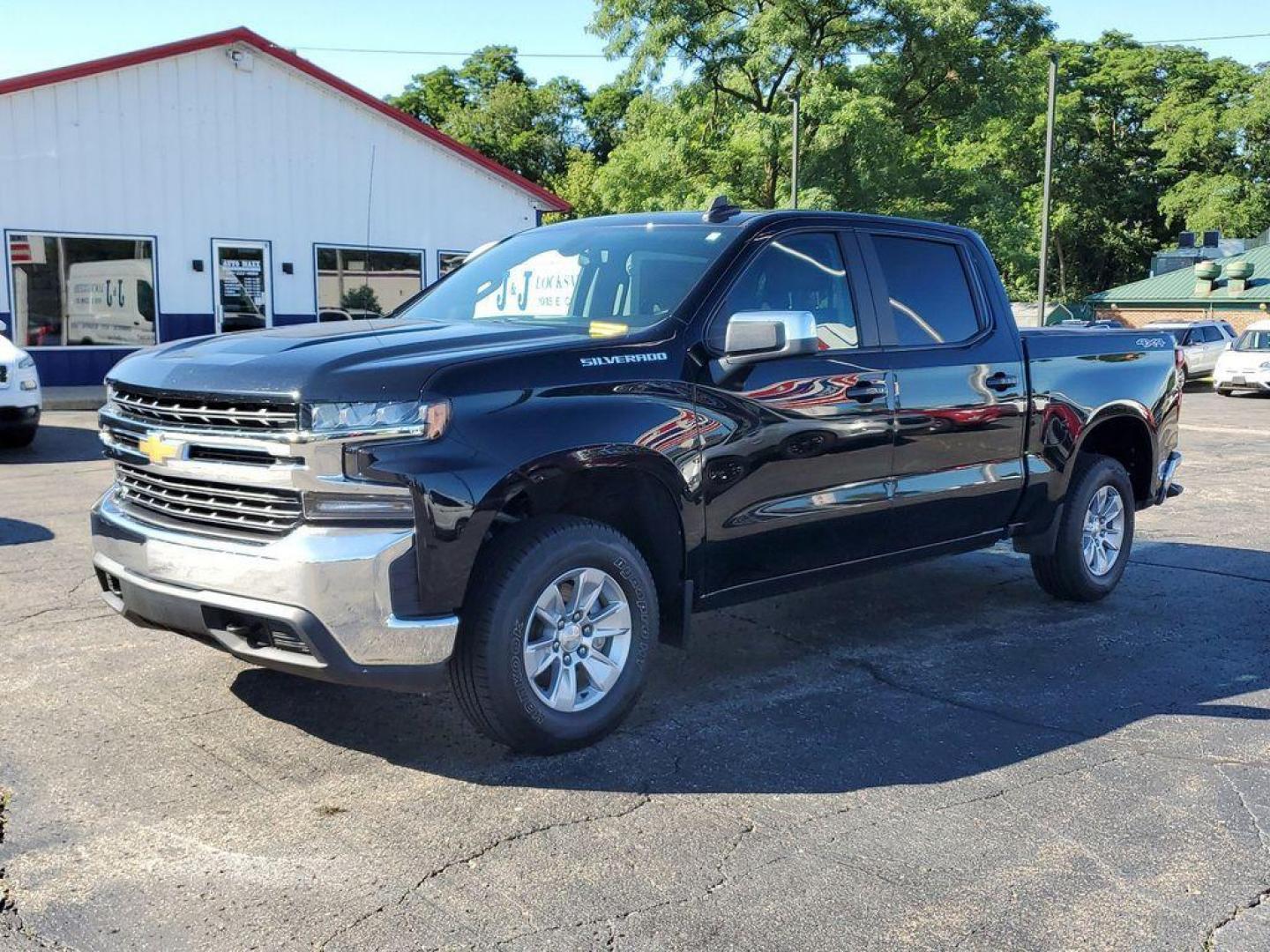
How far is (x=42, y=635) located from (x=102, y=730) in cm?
147

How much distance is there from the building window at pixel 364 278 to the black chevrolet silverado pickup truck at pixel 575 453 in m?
17.4

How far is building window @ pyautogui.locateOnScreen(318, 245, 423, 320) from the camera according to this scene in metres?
22.5

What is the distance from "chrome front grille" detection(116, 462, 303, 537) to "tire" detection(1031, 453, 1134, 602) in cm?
431

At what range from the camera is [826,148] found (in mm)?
32625

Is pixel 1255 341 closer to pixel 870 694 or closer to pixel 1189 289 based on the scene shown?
pixel 1189 289

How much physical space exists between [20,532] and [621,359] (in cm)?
563

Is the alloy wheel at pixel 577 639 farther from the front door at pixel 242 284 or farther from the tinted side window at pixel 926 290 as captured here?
the front door at pixel 242 284

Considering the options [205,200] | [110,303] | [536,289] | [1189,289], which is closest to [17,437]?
[110,303]

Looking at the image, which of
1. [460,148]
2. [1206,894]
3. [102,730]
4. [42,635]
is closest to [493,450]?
[102,730]

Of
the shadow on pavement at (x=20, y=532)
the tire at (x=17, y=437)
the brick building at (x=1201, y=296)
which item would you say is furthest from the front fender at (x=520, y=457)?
the brick building at (x=1201, y=296)

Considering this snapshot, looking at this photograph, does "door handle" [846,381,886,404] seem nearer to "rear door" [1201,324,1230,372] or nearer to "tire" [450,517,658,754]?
"tire" [450,517,658,754]

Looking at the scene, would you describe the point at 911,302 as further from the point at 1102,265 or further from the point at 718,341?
the point at 1102,265

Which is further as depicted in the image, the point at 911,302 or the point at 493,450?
the point at 911,302

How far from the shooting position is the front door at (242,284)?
69.7ft
